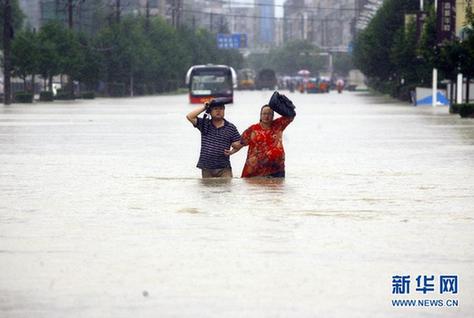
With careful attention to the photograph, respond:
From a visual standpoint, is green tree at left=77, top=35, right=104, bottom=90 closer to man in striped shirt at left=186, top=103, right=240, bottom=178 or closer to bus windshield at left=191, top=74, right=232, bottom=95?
bus windshield at left=191, top=74, right=232, bottom=95

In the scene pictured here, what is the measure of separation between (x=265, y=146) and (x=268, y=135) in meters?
0.17

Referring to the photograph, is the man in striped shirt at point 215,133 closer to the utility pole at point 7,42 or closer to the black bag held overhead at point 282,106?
the black bag held overhead at point 282,106

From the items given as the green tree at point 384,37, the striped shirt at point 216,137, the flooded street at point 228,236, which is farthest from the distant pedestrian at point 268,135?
the green tree at point 384,37

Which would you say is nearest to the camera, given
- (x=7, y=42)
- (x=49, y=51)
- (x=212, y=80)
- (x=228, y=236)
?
(x=228, y=236)

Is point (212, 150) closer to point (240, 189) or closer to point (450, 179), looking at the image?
point (240, 189)

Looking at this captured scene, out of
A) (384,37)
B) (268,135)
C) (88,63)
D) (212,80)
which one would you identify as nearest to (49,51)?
(212,80)

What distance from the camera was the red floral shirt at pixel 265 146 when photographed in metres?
17.6

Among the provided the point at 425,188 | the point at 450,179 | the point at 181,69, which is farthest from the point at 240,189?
the point at 181,69

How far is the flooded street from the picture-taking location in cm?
929

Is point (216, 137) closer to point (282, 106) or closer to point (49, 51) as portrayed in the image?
point (282, 106)

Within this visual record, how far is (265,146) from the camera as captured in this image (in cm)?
1767

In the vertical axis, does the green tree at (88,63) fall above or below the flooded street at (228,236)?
below

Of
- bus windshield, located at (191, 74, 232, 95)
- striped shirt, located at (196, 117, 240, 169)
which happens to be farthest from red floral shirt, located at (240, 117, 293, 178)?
bus windshield, located at (191, 74, 232, 95)

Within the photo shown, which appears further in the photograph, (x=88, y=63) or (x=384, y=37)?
(x=88, y=63)
